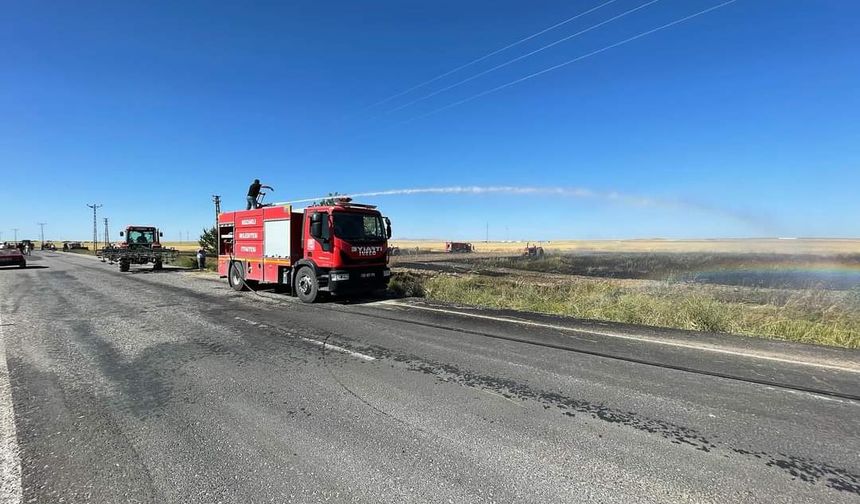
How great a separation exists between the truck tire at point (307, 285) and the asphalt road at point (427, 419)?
4.74 metres

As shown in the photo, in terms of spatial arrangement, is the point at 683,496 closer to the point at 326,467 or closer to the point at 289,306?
the point at 326,467

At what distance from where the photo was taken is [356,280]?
41.5 feet

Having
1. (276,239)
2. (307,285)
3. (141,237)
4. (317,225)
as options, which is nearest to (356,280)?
(307,285)

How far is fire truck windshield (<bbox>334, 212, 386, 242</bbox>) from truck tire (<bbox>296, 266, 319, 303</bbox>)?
1.46 meters

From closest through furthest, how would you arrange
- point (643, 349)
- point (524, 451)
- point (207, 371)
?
1. point (524, 451)
2. point (207, 371)
3. point (643, 349)

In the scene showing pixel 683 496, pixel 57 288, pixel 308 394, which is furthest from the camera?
pixel 57 288

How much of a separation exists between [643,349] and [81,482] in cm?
674

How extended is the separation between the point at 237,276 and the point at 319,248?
5566mm

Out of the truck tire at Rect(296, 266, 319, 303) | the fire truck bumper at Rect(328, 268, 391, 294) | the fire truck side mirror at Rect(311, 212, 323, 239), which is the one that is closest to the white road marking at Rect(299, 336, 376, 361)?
the fire truck bumper at Rect(328, 268, 391, 294)

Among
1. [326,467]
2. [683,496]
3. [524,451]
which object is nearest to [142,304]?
[326,467]

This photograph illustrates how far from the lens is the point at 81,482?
117 inches

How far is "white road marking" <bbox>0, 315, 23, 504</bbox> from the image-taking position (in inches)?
113

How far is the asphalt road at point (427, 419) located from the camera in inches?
116

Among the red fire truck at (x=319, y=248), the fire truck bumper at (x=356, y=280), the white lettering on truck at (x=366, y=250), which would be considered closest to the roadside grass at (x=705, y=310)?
the fire truck bumper at (x=356, y=280)
